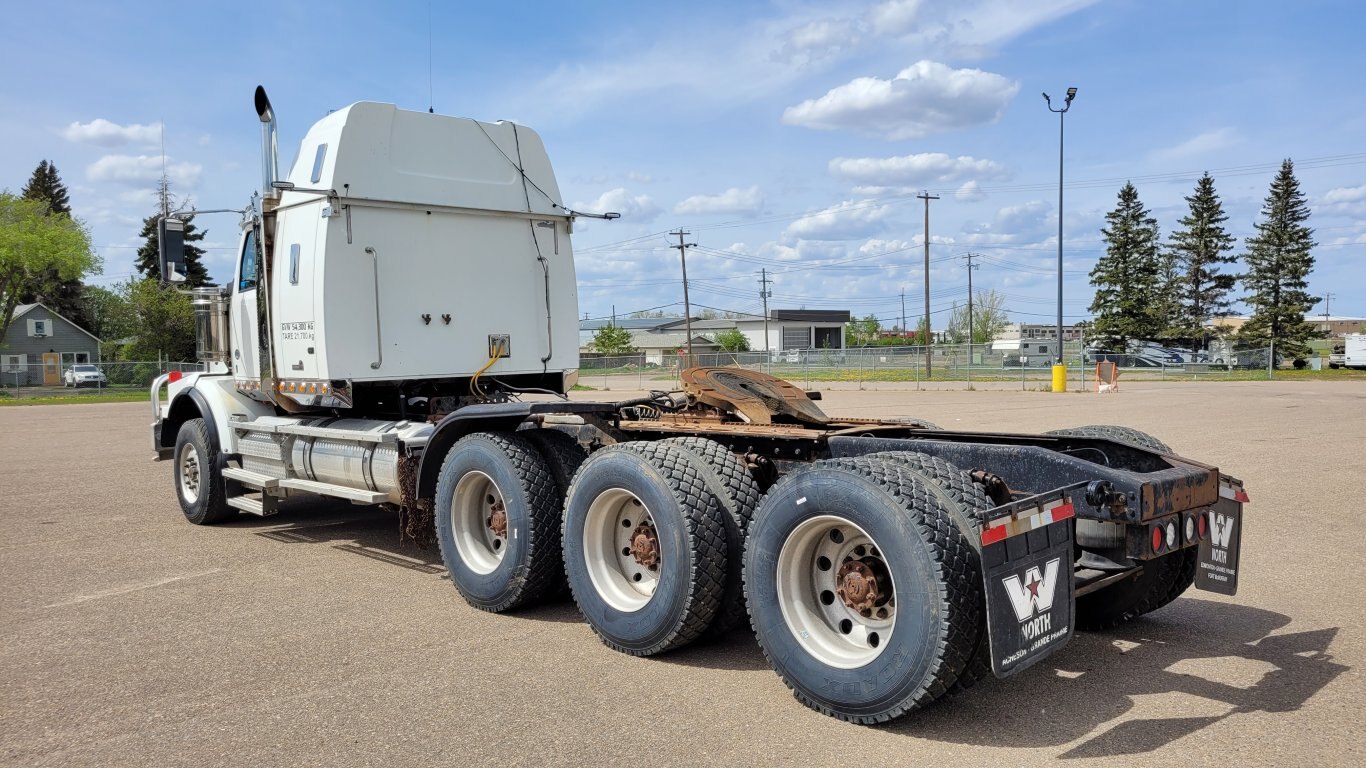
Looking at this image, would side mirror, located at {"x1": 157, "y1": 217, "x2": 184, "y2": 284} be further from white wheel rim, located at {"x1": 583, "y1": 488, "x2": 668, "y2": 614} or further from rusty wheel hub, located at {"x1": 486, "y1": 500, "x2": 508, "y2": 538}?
white wheel rim, located at {"x1": 583, "y1": 488, "x2": 668, "y2": 614}

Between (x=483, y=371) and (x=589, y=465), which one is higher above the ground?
(x=483, y=371)

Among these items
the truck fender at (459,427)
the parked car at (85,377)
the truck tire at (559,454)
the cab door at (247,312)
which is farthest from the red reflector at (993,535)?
the parked car at (85,377)

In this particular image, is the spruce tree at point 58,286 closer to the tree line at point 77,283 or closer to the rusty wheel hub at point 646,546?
the tree line at point 77,283

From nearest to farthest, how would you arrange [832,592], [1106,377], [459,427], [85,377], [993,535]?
[993,535] → [832,592] → [459,427] → [1106,377] → [85,377]

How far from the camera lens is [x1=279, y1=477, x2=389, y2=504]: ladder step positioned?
750cm

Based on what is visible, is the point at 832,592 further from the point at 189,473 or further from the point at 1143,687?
the point at 189,473

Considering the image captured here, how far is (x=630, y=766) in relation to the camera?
12.5ft

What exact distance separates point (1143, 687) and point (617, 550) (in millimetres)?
2695

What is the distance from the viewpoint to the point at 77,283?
8031 cm

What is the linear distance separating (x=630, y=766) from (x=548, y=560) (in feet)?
7.38

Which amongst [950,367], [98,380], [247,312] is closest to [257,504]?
[247,312]

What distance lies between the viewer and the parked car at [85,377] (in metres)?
52.9

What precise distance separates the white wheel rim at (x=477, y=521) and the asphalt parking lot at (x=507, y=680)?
1.17 feet

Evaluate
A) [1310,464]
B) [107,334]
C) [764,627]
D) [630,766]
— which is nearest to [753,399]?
[764,627]
